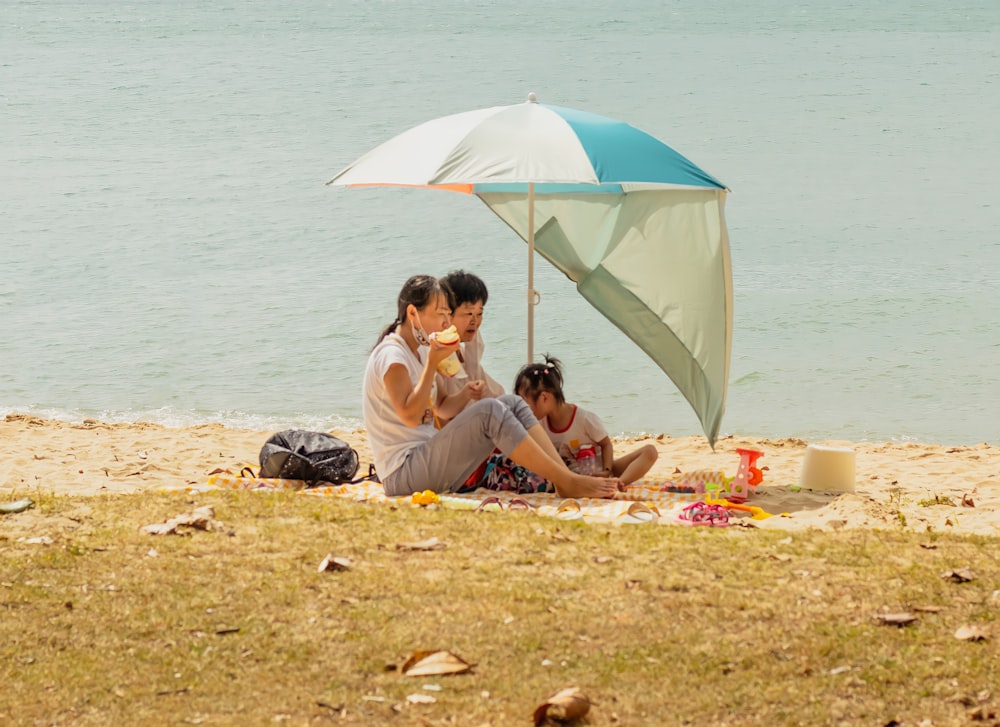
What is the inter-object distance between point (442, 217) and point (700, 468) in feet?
54.0

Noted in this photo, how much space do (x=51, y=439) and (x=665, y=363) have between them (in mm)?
4508

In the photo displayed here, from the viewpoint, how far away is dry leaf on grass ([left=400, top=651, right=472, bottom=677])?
341 centimetres

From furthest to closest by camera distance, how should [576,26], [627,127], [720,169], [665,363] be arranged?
1. [576,26]
2. [720,169]
3. [665,363]
4. [627,127]

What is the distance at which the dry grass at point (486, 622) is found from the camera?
10.6ft

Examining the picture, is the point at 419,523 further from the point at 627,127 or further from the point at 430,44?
the point at 430,44

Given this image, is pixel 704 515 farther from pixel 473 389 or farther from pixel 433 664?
pixel 433 664

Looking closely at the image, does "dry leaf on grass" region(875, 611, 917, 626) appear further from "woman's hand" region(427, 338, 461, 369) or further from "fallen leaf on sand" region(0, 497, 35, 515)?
"fallen leaf on sand" region(0, 497, 35, 515)

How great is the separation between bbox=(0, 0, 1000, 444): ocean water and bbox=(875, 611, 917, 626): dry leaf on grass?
7.04 metres

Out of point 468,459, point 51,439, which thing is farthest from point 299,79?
point 468,459

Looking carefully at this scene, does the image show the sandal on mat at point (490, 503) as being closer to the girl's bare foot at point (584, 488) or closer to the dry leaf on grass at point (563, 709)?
the girl's bare foot at point (584, 488)

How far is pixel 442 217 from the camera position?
77.8 ft

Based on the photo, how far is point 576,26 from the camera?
188 ft

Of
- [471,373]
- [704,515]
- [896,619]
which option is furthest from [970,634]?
[471,373]

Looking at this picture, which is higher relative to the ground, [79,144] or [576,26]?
[576,26]
